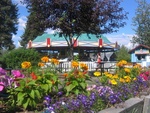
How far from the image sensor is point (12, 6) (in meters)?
73.9

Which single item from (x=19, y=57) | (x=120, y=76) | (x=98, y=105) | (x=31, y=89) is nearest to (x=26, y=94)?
(x=31, y=89)

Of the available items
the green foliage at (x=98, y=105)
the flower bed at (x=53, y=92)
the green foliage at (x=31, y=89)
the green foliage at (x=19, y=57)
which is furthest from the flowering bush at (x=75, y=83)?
the green foliage at (x=19, y=57)

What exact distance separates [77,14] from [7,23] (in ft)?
182

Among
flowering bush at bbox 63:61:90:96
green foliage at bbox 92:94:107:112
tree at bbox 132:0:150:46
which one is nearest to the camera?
green foliage at bbox 92:94:107:112

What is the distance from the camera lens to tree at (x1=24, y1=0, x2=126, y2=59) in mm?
16859

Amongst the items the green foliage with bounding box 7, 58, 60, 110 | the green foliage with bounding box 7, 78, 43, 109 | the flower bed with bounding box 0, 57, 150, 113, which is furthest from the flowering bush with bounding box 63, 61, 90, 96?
the green foliage with bounding box 7, 78, 43, 109

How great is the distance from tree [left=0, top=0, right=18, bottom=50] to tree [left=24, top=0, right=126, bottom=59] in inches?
2032

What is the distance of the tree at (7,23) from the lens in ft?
226

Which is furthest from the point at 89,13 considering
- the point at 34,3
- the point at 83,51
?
the point at 83,51

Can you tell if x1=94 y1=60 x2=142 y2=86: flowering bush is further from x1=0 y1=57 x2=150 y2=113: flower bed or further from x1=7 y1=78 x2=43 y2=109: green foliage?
x1=7 y1=78 x2=43 y2=109: green foliage

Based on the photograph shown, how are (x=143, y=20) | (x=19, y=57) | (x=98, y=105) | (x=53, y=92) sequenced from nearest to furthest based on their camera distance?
1. (x=98, y=105)
2. (x=53, y=92)
3. (x=19, y=57)
4. (x=143, y=20)

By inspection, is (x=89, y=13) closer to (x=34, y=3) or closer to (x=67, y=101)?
(x=34, y=3)

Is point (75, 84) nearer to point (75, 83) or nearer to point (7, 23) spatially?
point (75, 83)

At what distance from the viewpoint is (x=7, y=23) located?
231 ft
